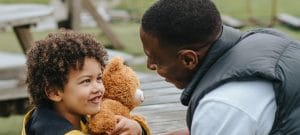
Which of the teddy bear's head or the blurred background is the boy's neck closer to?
the teddy bear's head

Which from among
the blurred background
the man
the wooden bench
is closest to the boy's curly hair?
the man

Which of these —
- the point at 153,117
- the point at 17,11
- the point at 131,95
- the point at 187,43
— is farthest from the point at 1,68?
the point at 187,43

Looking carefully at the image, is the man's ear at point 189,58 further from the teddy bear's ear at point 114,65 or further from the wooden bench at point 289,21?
the wooden bench at point 289,21

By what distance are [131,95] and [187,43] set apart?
1.80 ft

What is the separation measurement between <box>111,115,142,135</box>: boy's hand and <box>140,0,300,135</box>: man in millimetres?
336

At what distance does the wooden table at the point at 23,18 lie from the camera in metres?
5.93

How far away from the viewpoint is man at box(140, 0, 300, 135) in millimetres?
1887

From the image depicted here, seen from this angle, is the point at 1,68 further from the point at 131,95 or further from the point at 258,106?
the point at 258,106

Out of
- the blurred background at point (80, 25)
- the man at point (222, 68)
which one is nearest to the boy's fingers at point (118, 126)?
the man at point (222, 68)

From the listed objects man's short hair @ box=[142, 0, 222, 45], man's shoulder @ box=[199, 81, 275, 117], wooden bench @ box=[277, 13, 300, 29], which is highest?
man's short hair @ box=[142, 0, 222, 45]

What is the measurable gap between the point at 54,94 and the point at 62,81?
0.06m

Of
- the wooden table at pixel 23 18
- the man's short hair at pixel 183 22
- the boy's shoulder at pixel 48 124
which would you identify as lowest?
the wooden table at pixel 23 18

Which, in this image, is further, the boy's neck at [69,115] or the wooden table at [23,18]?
the wooden table at [23,18]

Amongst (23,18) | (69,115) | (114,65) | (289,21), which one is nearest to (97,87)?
(69,115)
